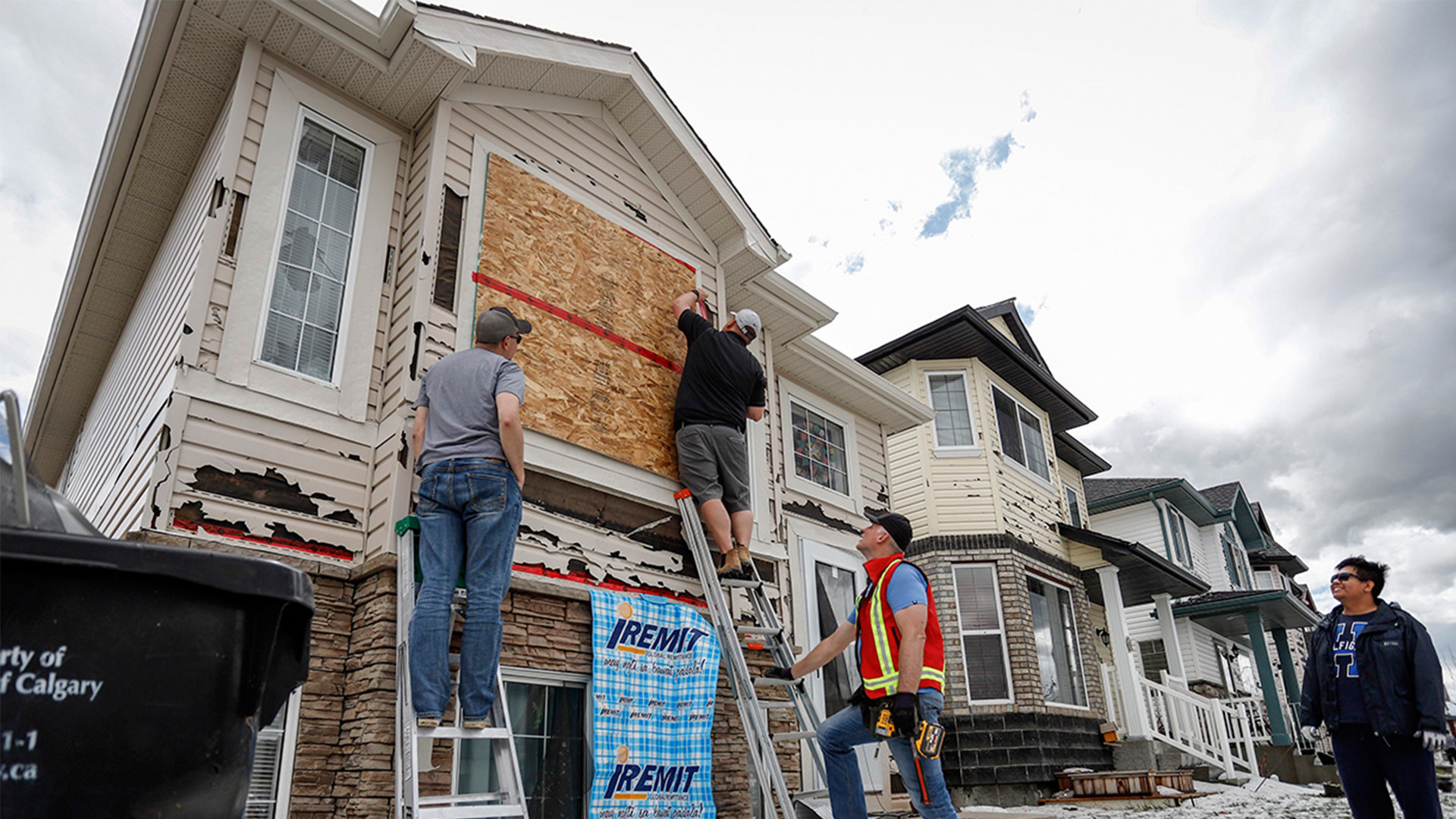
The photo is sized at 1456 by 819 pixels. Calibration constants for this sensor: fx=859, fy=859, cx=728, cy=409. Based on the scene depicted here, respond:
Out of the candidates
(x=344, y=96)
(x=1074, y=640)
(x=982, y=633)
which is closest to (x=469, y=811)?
(x=344, y=96)

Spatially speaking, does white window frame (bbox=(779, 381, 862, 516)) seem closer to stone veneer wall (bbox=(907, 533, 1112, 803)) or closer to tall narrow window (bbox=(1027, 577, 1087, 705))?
stone veneer wall (bbox=(907, 533, 1112, 803))

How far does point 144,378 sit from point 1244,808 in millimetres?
10879

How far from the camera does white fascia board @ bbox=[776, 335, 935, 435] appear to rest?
9.88 metres

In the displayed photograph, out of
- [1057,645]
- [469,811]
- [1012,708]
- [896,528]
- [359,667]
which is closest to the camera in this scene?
[469,811]

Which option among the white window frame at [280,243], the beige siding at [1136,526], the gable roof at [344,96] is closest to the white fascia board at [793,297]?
the gable roof at [344,96]

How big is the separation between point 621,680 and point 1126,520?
19.5 metres

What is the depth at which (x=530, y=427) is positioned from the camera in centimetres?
552

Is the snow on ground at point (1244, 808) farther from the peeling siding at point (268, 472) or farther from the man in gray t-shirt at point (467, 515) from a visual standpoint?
the peeling siding at point (268, 472)

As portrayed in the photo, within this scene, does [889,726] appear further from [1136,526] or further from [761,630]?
[1136,526]

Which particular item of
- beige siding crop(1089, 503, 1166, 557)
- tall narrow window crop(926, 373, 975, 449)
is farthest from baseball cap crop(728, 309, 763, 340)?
beige siding crop(1089, 503, 1166, 557)

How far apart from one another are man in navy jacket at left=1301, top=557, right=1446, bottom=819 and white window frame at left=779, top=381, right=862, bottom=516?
17.1 ft

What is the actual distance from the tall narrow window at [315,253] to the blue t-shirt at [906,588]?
3588 mm

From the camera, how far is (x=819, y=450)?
1038 cm

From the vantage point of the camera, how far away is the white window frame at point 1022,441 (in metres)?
14.6
